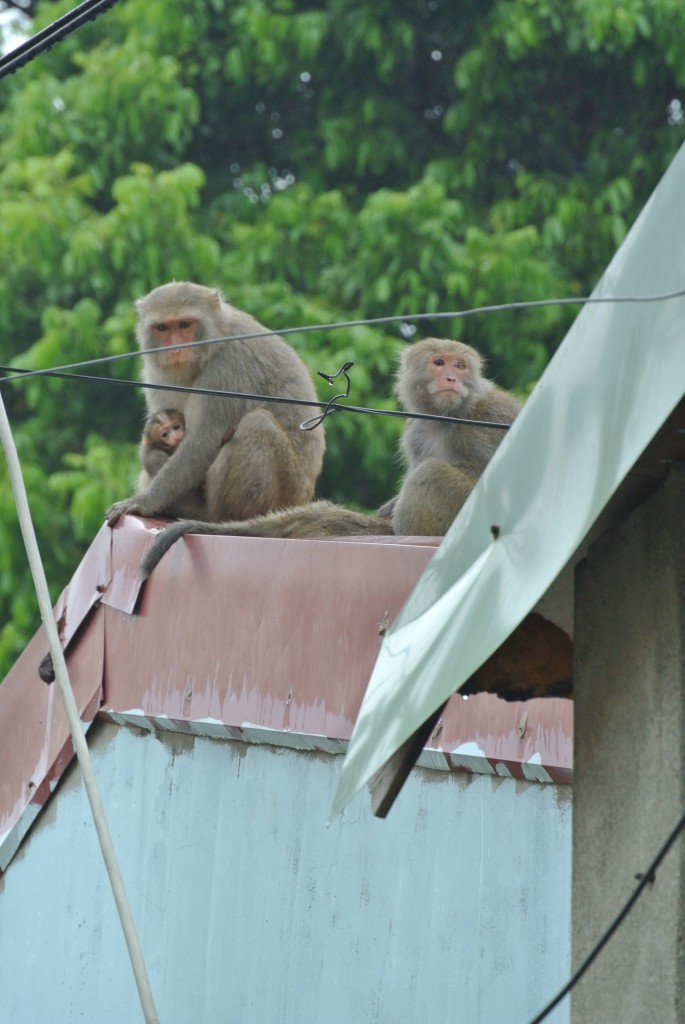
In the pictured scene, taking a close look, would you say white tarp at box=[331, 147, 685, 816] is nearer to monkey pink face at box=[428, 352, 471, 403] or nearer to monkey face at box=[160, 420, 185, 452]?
monkey pink face at box=[428, 352, 471, 403]

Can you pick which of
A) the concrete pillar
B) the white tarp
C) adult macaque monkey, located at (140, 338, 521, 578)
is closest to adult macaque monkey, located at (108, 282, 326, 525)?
adult macaque monkey, located at (140, 338, 521, 578)

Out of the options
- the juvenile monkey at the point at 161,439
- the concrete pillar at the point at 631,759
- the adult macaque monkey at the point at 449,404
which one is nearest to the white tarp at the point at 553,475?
the concrete pillar at the point at 631,759

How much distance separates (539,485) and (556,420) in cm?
11

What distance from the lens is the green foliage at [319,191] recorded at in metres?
9.81

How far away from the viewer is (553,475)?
227cm

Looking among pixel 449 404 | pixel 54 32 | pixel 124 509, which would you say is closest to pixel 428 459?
pixel 449 404

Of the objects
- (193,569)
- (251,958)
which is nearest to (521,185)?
(193,569)

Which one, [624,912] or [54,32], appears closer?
[624,912]

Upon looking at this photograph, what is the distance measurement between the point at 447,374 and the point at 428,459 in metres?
0.50

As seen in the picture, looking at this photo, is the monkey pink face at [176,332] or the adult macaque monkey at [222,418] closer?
the adult macaque monkey at [222,418]

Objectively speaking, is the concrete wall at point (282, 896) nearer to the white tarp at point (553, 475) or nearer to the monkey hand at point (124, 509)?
the monkey hand at point (124, 509)

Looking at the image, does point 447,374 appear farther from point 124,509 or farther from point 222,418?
point 124,509

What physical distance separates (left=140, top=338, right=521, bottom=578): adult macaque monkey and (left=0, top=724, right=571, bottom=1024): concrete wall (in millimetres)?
883

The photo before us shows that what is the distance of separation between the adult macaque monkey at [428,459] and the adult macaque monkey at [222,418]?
49 centimetres
